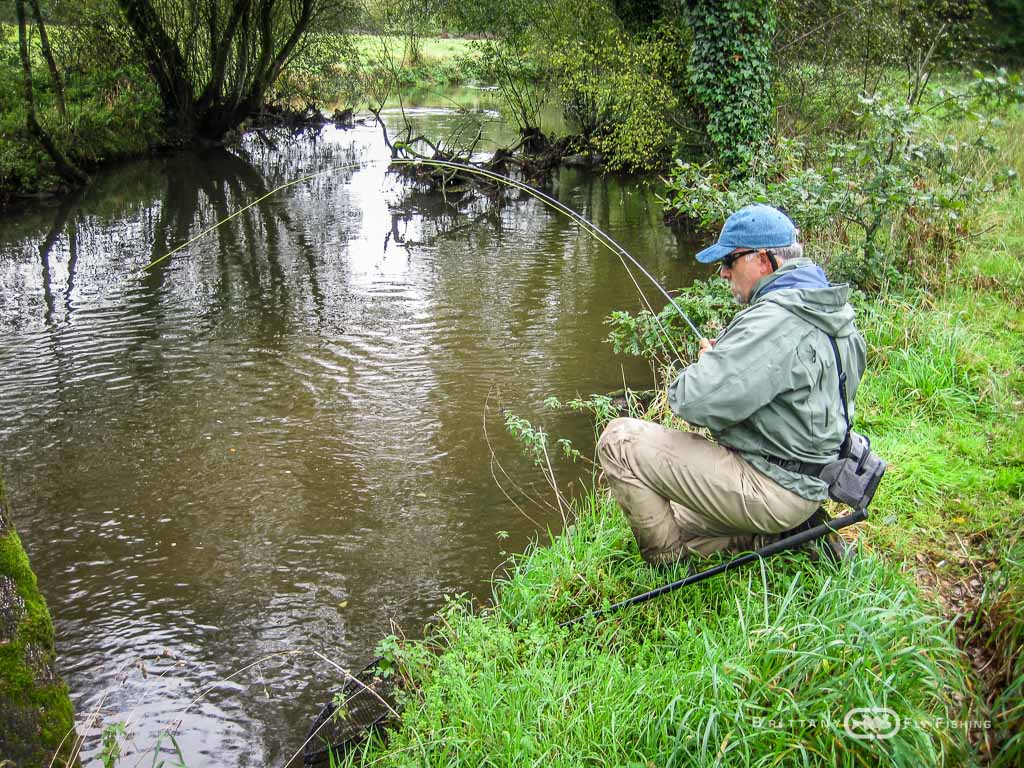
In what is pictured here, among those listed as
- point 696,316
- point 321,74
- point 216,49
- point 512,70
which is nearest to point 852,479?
point 696,316

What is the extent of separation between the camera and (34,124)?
14172 mm

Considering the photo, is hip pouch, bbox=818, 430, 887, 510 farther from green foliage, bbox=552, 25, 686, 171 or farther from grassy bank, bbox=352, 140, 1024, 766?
green foliage, bbox=552, 25, 686, 171

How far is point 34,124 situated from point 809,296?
600 inches

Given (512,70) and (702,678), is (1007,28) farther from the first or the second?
(702,678)

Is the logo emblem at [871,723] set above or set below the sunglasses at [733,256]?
below

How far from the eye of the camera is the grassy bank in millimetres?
2488

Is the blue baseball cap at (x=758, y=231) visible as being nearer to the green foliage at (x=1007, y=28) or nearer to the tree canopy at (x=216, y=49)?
the tree canopy at (x=216, y=49)

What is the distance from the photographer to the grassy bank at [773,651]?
2.49m

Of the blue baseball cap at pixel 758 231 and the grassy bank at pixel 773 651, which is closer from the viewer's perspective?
the grassy bank at pixel 773 651

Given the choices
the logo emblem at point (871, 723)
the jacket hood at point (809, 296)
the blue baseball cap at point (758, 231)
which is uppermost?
the blue baseball cap at point (758, 231)

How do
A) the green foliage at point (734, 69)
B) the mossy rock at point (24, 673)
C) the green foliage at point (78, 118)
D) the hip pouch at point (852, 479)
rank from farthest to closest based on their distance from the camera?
the green foliage at point (78, 118)
the green foliage at point (734, 69)
the hip pouch at point (852, 479)
the mossy rock at point (24, 673)

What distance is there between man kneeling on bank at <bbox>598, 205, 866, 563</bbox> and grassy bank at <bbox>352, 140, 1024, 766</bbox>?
318 mm

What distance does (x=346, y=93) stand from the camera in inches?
1078

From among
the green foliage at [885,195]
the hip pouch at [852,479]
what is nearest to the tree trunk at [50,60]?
the green foliage at [885,195]
